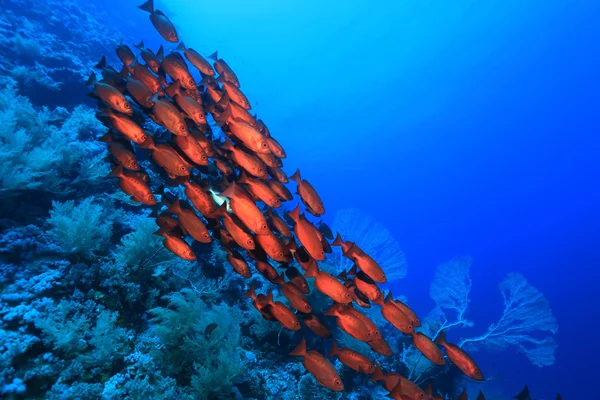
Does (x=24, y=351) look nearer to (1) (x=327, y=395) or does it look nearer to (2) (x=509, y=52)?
(1) (x=327, y=395)

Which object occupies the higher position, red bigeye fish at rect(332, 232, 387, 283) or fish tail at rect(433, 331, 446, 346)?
red bigeye fish at rect(332, 232, 387, 283)

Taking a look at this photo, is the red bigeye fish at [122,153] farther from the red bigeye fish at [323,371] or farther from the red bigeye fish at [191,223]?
the red bigeye fish at [323,371]

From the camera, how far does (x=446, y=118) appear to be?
126 m

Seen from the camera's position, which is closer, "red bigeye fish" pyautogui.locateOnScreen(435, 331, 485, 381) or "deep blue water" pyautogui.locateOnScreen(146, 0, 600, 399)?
"red bigeye fish" pyautogui.locateOnScreen(435, 331, 485, 381)

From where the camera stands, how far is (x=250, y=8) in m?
133

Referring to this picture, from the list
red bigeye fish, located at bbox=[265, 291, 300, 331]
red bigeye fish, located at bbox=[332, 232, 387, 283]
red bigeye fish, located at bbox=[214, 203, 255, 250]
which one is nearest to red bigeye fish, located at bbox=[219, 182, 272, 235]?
red bigeye fish, located at bbox=[214, 203, 255, 250]

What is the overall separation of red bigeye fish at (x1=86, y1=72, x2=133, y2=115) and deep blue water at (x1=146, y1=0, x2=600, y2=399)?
71.2 m

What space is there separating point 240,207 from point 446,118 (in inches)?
5665

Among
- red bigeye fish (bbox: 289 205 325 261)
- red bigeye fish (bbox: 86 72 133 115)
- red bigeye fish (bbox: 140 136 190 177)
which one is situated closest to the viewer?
red bigeye fish (bbox: 289 205 325 261)

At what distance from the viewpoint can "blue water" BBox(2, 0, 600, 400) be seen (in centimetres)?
9056

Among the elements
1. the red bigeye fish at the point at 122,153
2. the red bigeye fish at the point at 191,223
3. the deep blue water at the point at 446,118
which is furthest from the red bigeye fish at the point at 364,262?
the deep blue water at the point at 446,118

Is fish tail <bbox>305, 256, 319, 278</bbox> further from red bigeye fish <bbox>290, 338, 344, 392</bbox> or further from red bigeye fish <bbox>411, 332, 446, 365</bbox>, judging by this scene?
red bigeye fish <bbox>411, 332, 446, 365</bbox>

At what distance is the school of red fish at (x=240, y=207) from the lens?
3.16m

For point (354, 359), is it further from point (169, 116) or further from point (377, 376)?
point (169, 116)
